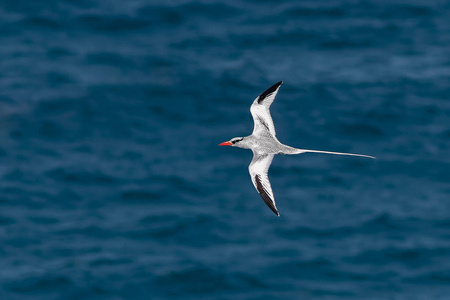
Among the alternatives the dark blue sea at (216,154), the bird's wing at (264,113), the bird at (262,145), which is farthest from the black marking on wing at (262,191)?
the dark blue sea at (216,154)

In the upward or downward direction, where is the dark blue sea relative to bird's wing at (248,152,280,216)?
upward

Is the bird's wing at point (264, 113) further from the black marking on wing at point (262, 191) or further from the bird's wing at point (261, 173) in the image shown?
the black marking on wing at point (262, 191)

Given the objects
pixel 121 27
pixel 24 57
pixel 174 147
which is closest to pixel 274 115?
pixel 174 147

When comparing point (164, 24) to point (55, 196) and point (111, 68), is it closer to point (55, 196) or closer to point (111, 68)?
point (111, 68)

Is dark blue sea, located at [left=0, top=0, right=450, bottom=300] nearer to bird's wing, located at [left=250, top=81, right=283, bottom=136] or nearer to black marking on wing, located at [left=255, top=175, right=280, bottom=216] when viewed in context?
black marking on wing, located at [left=255, top=175, right=280, bottom=216]

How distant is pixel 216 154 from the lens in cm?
4806

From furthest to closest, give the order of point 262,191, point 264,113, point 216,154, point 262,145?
point 216,154
point 264,113
point 262,145
point 262,191

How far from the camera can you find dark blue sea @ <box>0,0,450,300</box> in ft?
147

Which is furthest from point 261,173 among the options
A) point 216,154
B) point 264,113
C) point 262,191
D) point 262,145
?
point 216,154

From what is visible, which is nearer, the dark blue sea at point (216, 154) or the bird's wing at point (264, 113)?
the bird's wing at point (264, 113)

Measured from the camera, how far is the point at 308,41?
54781mm

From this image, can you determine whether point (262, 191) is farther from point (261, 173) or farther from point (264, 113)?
point (264, 113)

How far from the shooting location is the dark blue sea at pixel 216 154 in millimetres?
44812

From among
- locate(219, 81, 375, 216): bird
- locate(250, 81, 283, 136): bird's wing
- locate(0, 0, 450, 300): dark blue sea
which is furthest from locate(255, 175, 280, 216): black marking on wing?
locate(0, 0, 450, 300): dark blue sea
